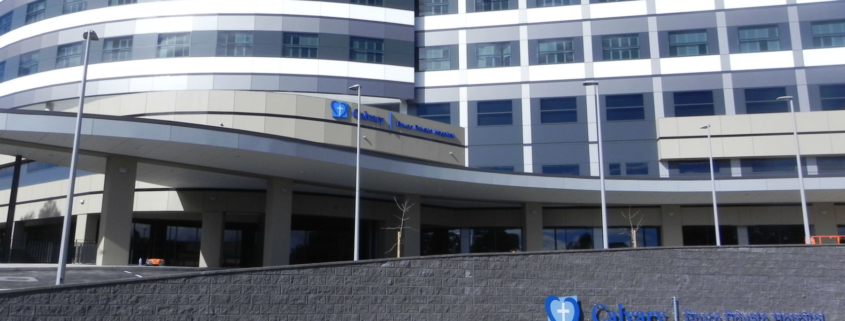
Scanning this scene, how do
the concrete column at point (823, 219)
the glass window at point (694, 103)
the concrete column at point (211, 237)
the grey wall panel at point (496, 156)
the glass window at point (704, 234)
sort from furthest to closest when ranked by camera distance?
the glass window at point (704, 234), the grey wall panel at point (496, 156), the glass window at point (694, 103), the concrete column at point (823, 219), the concrete column at point (211, 237)

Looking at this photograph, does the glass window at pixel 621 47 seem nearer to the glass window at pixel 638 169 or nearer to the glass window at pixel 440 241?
the glass window at pixel 638 169

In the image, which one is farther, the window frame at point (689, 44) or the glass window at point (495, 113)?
the glass window at point (495, 113)

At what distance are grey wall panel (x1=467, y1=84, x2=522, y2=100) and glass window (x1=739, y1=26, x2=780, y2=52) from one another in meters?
13.3

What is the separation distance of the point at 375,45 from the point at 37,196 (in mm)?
22232

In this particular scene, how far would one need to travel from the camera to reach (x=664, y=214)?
42344mm

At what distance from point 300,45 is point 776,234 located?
30.0 m

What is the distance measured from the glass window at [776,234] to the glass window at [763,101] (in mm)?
7014

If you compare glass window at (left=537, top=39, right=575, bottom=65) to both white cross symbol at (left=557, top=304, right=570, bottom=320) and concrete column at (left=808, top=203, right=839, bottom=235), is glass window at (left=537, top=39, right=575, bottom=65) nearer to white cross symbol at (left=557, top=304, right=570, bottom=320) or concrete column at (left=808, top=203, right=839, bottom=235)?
concrete column at (left=808, top=203, right=839, bottom=235)

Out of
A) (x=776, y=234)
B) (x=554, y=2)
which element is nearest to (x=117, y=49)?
(x=554, y=2)

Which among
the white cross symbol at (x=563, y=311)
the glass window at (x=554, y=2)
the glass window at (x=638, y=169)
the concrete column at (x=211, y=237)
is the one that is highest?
the glass window at (x=554, y=2)

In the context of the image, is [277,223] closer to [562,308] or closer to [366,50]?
[366,50]

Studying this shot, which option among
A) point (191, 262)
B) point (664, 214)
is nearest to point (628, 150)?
point (664, 214)

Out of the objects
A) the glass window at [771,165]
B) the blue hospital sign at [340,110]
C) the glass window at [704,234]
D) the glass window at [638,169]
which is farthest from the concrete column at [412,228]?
→ the glass window at [771,165]

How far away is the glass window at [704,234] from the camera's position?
42.3 m
